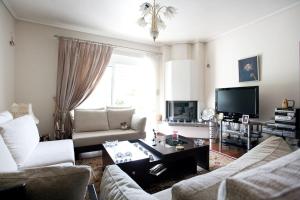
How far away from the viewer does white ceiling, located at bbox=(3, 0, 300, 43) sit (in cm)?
264

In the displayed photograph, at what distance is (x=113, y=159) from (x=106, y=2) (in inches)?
93.6

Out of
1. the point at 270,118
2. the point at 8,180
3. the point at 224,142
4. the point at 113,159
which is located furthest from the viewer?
the point at 224,142

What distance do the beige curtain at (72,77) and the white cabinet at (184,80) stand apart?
1929mm

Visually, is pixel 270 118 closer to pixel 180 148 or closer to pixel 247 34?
pixel 247 34

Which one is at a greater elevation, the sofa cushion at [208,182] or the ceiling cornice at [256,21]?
the ceiling cornice at [256,21]

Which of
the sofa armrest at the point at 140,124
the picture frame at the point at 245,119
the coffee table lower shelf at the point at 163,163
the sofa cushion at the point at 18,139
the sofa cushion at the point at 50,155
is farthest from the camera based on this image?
the sofa armrest at the point at 140,124

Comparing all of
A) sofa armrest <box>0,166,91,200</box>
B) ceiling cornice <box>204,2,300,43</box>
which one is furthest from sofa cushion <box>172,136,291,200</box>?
ceiling cornice <box>204,2,300,43</box>

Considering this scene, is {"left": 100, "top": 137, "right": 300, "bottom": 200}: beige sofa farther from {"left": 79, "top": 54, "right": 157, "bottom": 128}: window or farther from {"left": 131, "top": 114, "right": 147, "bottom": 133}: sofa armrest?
{"left": 79, "top": 54, "right": 157, "bottom": 128}: window

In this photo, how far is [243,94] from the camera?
313 centimetres

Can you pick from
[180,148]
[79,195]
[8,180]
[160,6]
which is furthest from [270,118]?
[8,180]

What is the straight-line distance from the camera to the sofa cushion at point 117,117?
337cm

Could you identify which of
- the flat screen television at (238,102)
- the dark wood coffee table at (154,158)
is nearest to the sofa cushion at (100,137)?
the dark wood coffee table at (154,158)

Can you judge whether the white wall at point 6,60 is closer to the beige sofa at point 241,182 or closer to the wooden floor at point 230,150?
the beige sofa at point 241,182

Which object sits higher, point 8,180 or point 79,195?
point 8,180
